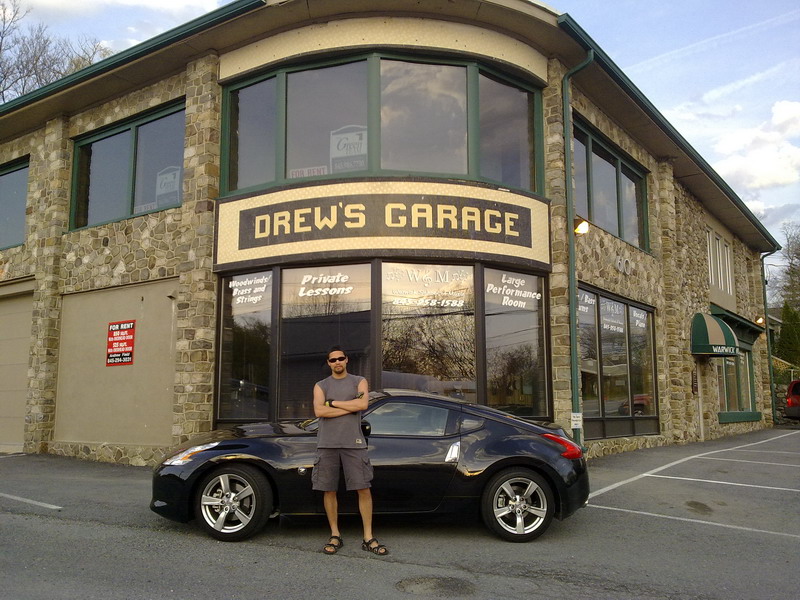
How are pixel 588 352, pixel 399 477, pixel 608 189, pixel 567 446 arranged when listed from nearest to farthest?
pixel 399 477, pixel 567 446, pixel 588 352, pixel 608 189

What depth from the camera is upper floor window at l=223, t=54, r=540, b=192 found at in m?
10.8

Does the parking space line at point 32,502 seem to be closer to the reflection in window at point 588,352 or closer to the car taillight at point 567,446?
the car taillight at point 567,446

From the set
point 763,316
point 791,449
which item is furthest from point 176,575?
point 763,316

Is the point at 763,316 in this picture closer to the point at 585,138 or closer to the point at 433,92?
the point at 585,138

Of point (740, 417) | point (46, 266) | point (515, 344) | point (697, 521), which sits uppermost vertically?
point (46, 266)

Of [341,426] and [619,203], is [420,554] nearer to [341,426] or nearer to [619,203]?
[341,426]

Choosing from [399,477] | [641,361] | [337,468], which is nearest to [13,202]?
[337,468]

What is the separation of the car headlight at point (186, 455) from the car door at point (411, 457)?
1469mm

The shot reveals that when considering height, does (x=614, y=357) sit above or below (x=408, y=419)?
above

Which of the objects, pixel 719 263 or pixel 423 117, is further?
pixel 719 263

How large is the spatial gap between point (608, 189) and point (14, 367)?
13.0 m

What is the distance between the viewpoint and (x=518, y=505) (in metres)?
6.37

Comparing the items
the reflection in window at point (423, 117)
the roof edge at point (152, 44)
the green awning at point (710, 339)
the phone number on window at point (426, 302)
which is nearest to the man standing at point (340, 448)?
the phone number on window at point (426, 302)

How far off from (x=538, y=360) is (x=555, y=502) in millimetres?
4944
